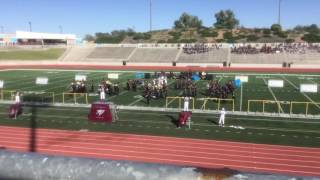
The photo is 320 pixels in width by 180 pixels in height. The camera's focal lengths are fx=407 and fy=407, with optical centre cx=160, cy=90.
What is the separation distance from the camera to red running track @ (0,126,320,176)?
14.9 metres

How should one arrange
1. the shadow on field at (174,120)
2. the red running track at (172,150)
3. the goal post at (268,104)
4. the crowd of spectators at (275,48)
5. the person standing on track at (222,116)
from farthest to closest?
the crowd of spectators at (275,48), the goal post at (268,104), the shadow on field at (174,120), the person standing on track at (222,116), the red running track at (172,150)

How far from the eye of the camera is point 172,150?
16.8m

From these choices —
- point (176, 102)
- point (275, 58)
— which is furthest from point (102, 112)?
point (275, 58)

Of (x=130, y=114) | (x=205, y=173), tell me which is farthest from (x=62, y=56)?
(x=205, y=173)

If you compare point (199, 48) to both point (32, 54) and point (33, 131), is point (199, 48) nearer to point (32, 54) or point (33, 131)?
point (32, 54)

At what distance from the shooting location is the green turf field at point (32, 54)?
74938mm

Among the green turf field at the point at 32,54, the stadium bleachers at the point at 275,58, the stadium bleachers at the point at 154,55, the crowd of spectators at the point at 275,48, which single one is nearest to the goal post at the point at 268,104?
the stadium bleachers at the point at 275,58

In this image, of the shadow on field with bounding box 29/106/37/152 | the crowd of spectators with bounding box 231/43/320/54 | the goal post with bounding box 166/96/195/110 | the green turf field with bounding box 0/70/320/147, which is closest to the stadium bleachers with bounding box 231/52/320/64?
the crowd of spectators with bounding box 231/43/320/54

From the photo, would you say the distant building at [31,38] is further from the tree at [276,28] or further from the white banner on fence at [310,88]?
the white banner on fence at [310,88]

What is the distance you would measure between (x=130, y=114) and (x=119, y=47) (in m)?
61.0

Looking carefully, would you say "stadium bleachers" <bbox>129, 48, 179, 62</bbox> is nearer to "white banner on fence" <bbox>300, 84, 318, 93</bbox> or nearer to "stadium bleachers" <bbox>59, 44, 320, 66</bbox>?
"stadium bleachers" <bbox>59, 44, 320, 66</bbox>

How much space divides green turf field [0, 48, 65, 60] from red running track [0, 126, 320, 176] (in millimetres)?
58632

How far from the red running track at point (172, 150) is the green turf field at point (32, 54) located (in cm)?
5863

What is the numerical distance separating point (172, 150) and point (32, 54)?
68.1m
